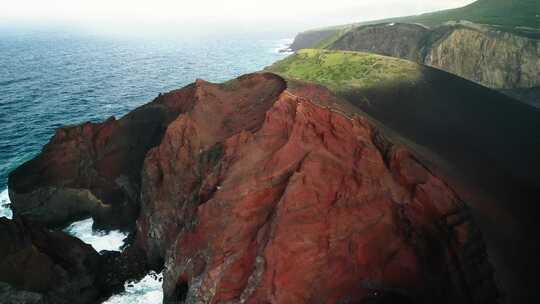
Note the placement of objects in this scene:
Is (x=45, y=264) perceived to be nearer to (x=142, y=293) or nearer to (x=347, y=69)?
(x=142, y=293)

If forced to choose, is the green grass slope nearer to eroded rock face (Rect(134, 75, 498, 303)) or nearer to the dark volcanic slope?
the dark volcanic slope

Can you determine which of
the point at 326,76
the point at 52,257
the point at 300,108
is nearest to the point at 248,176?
the point at 300,108

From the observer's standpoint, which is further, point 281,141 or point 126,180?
point 126,180

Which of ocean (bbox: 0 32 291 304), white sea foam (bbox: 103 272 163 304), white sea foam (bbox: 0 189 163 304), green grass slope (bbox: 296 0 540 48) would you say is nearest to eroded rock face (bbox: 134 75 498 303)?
white sea foam (bbox: 103 272 163 304)

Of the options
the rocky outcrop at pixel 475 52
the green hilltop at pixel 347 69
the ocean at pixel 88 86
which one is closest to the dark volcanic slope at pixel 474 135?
the green hilltop at pixel 347 69

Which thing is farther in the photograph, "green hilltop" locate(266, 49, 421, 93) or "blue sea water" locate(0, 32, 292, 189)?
"blue sea water" locate(0, 32, 292, 189)

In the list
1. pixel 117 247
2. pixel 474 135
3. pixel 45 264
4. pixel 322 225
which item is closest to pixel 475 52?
pixel 474 135

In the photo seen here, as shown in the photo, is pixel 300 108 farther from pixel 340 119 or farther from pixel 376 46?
pixel 376 46

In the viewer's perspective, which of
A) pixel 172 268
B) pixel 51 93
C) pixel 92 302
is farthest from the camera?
pixel 51 93
